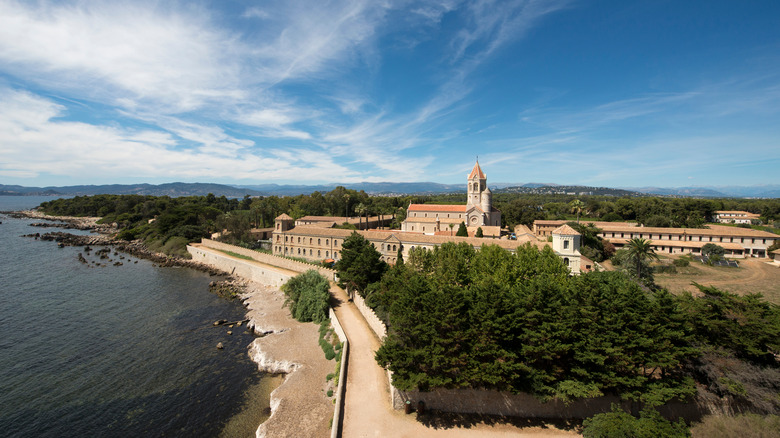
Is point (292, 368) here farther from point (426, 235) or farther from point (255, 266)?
point (426, 235)

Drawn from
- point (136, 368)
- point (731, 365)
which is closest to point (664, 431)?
point (731, 365)

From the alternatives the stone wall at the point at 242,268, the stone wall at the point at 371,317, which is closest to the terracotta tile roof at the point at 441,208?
the stone wall at the point at 242,268

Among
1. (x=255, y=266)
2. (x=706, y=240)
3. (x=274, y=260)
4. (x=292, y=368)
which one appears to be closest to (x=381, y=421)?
(x=292, y=368)

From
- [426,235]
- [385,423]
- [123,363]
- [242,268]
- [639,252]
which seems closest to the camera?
[385,423]

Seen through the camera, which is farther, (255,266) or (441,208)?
(441,208)

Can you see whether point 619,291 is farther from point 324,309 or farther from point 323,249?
point 323,249

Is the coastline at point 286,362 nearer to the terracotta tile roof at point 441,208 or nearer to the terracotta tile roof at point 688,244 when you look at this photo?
the terracotta tile roof at point 441,208
